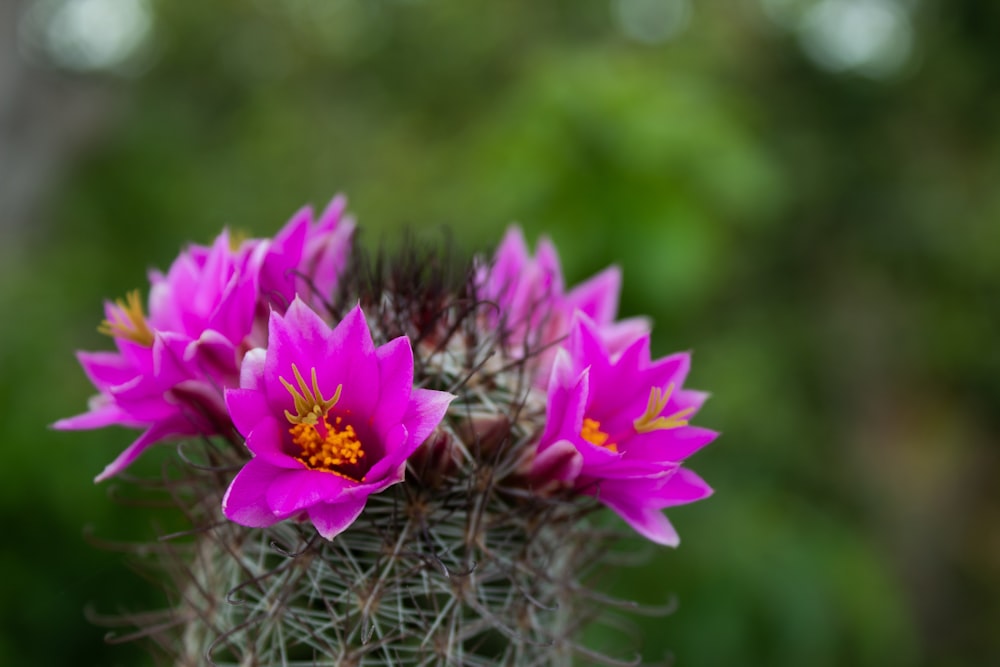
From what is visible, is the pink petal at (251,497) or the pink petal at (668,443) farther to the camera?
the pink petal at (668,443)

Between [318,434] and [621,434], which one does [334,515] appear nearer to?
[318,434]

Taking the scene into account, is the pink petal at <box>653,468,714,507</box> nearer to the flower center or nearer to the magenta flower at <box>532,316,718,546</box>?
the magenta flower at <box>532,316,718,546</box>

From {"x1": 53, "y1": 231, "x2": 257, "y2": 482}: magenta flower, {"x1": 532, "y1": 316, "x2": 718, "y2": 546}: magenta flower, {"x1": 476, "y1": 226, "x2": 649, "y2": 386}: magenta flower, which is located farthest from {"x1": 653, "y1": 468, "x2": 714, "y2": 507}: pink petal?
{"x1": 53, "y1": 231, "x2": 257, "y2": 482}: magenta flower

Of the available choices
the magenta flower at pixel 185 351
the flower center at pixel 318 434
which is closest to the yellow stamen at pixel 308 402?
the flower center at pixel 318 434

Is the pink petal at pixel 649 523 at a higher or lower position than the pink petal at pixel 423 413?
lower

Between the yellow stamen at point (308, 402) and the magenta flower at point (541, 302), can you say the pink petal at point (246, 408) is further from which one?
the magenta flower at point (541, 302)

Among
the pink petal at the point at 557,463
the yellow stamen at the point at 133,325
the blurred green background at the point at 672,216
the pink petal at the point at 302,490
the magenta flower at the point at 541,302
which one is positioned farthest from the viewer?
the blurred green background at the point at 672,216

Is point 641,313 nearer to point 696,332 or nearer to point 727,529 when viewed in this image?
point 727,529

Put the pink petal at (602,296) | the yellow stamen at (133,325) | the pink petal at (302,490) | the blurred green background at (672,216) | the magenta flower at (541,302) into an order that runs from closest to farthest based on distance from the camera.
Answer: the pink petal at (302,490) → the yellow stamen at (133,325) → the magenta flower at (541,302) → the pink petal at (602,296) → the blurred green background at (672,216)
